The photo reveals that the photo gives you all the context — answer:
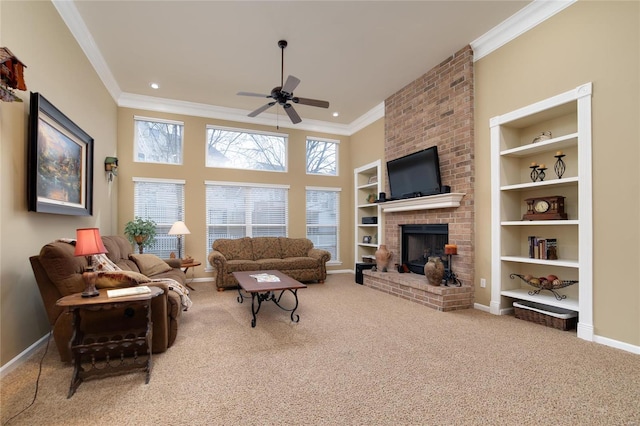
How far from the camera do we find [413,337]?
300 cm

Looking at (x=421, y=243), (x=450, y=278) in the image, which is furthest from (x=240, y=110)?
(x=450, y=278)

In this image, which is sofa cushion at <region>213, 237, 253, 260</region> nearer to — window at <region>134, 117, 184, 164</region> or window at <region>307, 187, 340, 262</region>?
window at <region>307, 187, 340, 262</region>

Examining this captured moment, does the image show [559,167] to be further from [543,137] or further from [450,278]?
[450,278]

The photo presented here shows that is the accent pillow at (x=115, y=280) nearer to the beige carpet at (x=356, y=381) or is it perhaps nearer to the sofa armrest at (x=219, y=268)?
the beige carpet at (x=356, y=381)

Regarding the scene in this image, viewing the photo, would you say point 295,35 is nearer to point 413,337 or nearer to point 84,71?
point 84,71

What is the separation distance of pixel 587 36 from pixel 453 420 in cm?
371

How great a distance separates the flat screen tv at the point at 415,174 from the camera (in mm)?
4492

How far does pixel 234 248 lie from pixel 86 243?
3.59m

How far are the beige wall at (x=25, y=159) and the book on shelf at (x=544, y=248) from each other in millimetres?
5093

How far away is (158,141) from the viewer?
586cm

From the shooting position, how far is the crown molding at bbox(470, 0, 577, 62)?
10.5 ft

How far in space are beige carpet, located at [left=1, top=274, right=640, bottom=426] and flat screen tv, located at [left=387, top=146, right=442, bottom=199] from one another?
210 centimetres

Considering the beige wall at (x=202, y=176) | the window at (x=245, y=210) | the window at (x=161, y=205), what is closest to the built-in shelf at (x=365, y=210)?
the beige wall at (x=202, y=176)

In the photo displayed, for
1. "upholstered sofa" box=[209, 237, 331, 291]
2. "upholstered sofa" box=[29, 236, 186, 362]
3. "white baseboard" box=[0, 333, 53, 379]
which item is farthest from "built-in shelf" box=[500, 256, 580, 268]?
"white baseboard" box=[0, 333, 53, 379]
